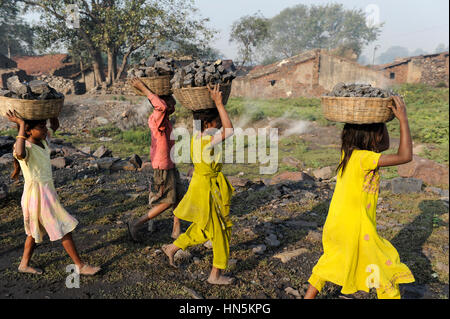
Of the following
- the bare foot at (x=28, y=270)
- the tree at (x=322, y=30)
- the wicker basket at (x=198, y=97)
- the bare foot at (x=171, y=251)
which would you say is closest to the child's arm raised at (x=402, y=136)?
the wicker basket at (x=198, y=97)

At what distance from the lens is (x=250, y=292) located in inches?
117

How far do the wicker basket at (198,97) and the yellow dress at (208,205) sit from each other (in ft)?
0.89

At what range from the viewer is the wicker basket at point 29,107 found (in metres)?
2.76

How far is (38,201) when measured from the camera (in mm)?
2939

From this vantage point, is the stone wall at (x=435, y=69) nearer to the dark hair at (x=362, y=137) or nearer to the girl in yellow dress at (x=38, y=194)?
the dark hair at (x=362, y=137)

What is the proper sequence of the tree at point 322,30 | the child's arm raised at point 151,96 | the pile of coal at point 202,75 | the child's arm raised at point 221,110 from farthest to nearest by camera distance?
the tree at point 322,30
the child's arm raised at point 151,96
the pile of coal at point 202,75
the child's arm raised at point 221,110

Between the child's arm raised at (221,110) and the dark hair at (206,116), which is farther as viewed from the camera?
the dark hair at (206,116)

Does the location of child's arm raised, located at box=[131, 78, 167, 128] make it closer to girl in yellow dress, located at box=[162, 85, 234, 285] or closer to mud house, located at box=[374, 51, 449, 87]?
girl in yellow dress, located at box=[162, 85, 234, 285]

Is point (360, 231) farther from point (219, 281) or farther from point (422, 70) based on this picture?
point (422, 70)

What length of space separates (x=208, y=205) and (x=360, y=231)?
125cm

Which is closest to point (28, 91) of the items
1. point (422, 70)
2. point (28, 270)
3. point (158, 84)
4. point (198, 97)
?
point (158, 84)

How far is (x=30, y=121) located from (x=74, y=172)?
3936 mm
